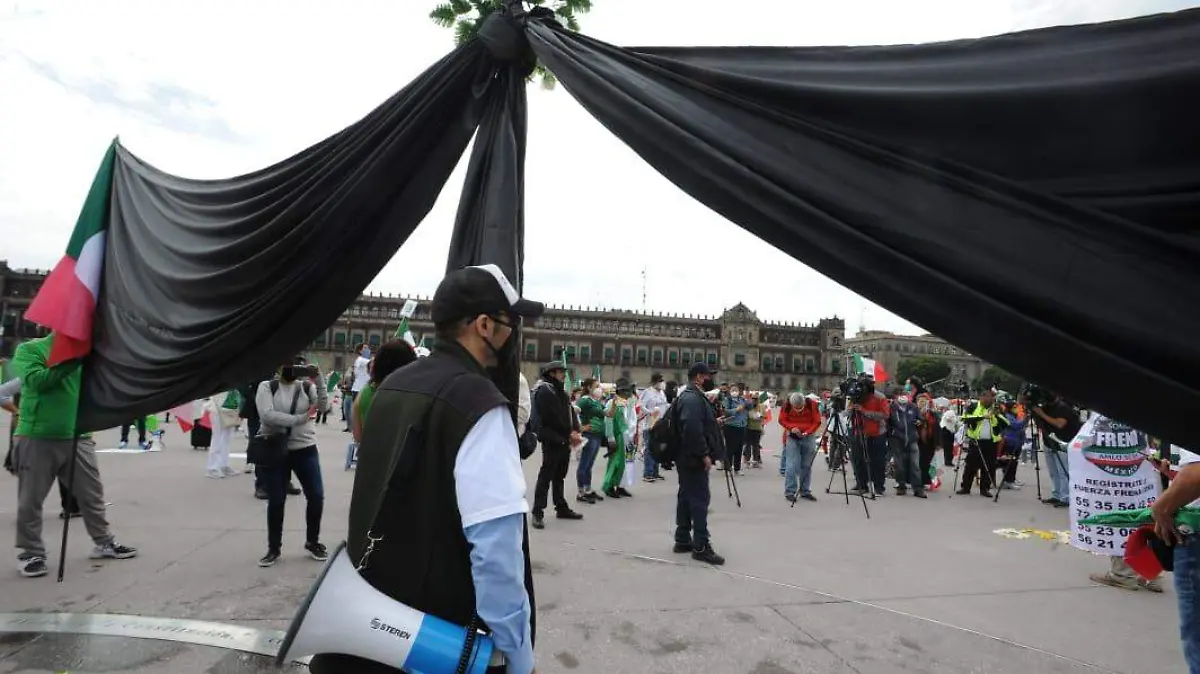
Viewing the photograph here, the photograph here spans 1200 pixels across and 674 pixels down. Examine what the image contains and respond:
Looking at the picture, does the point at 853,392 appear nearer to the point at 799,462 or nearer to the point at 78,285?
the point at 799,462

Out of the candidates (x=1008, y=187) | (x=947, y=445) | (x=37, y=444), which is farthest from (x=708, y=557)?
(x=947, y=445)

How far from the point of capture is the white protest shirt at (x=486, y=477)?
1.54 metres

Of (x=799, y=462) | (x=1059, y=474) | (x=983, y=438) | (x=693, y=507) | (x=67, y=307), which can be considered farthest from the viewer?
(x=983, y=438)

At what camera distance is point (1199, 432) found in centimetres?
123

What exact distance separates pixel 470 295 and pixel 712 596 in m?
3.77

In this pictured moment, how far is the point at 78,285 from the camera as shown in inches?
131

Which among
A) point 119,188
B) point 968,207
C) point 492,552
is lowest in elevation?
point 492,552

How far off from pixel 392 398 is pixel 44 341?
192 inches

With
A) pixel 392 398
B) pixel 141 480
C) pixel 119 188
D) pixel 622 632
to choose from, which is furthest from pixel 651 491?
pixel 392 398

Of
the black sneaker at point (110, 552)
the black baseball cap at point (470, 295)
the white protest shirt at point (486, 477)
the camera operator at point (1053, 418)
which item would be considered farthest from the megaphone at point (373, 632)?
the camera operator at point (1053, 418)

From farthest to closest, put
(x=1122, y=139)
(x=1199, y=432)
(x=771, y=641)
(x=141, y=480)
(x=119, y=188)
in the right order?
1. (x=141, y=480)
2. (x=771, y=641)
3. (x=119, y=188)
4. (x=1122, y=139)
5. (x=1199, y=432)

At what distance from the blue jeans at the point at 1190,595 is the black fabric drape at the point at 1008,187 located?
84.1 inches

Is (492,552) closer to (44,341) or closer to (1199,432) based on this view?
(1199,432)

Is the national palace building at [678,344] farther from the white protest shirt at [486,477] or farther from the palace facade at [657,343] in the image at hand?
the white protest shirt at [486,477]
